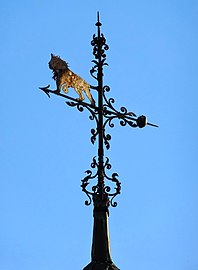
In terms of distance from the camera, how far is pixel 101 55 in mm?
6086

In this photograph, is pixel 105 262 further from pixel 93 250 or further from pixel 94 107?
pixel 94 107

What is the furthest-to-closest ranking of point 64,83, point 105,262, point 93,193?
point 64,83 → point 93,193 → point 105,262

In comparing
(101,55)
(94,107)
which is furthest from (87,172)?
(101,55)

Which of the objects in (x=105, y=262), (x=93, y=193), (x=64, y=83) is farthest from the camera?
(x=64, y=83)

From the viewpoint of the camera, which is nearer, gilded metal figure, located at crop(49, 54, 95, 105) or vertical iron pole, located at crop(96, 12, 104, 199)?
vertical iron pole, located at crop(96, 12, 104, 199)

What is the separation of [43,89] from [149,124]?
1.21 m

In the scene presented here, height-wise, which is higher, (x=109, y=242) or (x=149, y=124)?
(x=149, y=124)

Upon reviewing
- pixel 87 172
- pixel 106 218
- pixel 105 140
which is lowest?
pixel 106 218

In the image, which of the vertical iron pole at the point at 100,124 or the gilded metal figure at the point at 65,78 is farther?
the gilded metal figure at the point at 65,78

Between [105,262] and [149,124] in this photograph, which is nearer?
[105,262]

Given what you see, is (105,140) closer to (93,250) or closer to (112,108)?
(112,108)

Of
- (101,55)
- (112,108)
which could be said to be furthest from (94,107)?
(101,55)

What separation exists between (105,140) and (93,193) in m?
0.59

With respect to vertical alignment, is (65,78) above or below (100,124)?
above
